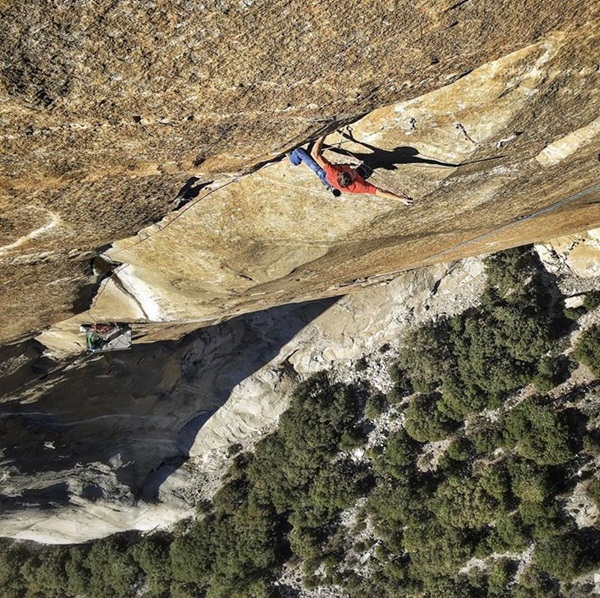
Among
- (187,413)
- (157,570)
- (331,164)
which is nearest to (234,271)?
(331,164)

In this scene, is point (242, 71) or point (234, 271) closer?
point (242, 71)

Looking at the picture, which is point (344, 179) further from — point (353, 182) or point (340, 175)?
point (353, 182)

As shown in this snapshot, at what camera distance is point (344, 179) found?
666 centimetres

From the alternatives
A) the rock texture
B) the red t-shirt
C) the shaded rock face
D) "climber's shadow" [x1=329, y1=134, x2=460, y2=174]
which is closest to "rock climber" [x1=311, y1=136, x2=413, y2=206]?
the red t-shirt

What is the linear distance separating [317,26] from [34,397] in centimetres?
1067

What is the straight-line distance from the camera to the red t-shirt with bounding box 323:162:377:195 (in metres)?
6.71

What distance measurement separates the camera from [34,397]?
12.1 m

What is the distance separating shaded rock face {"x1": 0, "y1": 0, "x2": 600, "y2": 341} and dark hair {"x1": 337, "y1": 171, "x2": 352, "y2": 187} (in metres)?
0.60

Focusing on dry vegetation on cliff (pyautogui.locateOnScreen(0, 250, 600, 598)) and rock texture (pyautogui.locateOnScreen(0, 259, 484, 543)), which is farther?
dry vegetation on cliff (pyautogui.locateOnScreen(0, 250, 600, 598))

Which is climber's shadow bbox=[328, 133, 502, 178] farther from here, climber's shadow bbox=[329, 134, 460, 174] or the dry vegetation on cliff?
the dry vegetation on cliff

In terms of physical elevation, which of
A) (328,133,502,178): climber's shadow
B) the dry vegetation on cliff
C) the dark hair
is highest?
(328,133,502,178): climber's shadow

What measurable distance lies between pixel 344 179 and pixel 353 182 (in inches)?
8.4

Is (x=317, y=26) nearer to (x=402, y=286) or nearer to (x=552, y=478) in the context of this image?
(x=402, y=286)


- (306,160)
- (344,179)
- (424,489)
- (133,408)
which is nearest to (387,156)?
(344,179)
